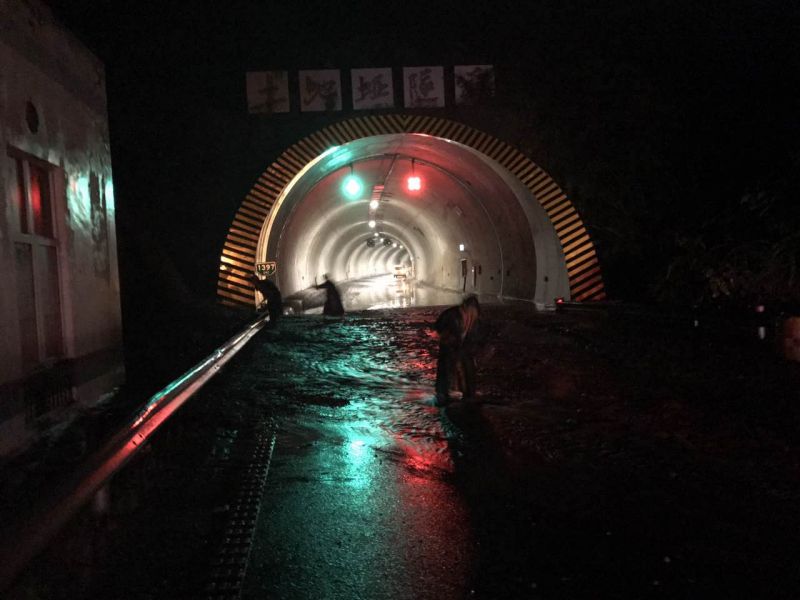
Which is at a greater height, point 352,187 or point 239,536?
point 352,187

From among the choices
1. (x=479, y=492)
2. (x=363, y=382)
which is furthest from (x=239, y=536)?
(x=363, y=382)

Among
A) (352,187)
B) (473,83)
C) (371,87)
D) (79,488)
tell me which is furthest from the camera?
(352,187)

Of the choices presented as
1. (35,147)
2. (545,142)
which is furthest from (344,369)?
(545,142)

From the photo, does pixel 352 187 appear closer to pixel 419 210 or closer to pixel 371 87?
pixel 419 210

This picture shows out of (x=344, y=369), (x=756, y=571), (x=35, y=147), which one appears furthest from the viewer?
(x=344, y=369)

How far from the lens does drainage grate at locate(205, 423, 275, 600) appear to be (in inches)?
128

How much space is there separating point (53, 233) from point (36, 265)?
611 mm

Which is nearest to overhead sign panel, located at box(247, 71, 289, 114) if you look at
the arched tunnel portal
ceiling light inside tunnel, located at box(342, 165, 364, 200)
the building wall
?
the arched tunnel portal

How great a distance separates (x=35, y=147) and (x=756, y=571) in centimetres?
618

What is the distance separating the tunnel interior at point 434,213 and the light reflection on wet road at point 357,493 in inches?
295

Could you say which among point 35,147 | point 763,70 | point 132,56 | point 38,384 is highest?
point 132,56

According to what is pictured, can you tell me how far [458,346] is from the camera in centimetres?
696

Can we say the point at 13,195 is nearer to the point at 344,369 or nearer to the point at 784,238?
the point at 344,369

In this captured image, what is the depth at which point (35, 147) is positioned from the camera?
6156 mm
